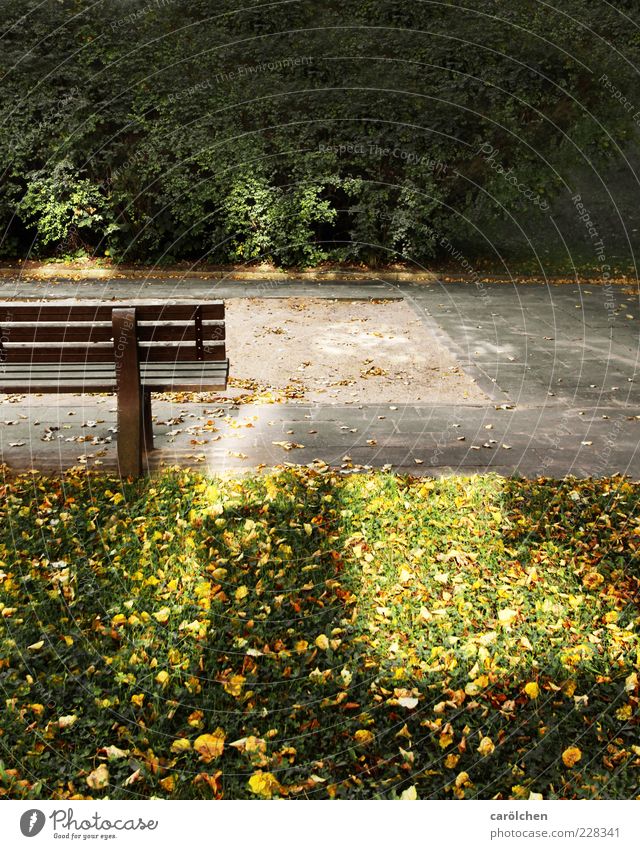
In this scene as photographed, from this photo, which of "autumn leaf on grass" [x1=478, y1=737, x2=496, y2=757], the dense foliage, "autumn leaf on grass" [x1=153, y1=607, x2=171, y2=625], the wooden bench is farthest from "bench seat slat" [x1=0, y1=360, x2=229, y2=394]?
the dense foliage

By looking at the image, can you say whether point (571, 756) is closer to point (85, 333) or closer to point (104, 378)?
point (104, 378)

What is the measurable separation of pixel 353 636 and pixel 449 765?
0.82m

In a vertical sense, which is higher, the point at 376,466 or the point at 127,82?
the point at 127,82

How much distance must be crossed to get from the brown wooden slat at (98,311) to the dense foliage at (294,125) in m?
10.9

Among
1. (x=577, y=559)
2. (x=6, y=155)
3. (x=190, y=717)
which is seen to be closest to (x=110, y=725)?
(x=190, y=717)

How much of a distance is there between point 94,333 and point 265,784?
3235 mm

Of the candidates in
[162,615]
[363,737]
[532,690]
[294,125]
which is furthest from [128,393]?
[294,125]

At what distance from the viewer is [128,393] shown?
492 cm

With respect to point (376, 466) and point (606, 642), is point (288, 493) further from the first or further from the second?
point (606, 642)

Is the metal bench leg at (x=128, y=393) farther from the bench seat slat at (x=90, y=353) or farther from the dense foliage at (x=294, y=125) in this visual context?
the dense foliage at (x=294, y=125)

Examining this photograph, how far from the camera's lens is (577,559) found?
4.12 meters

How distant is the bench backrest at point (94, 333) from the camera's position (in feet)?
16.1

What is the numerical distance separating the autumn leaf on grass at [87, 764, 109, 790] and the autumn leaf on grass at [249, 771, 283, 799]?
0.49 meters

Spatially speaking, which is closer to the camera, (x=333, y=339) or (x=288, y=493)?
(x=288, y=493)
